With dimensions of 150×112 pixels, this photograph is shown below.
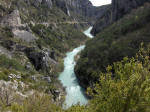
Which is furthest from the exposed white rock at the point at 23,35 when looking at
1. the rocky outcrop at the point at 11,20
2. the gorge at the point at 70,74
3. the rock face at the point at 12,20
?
the rock face at the point at 12,20

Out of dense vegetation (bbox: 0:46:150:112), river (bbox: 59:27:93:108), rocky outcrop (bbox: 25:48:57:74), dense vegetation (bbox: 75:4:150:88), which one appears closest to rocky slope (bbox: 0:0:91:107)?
rocky outcrop (bbox: 25:48:57:74)

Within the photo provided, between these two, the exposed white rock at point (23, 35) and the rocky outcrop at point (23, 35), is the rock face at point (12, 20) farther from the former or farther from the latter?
the rocky outcrop at point (23, 35)

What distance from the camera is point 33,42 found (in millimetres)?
59312

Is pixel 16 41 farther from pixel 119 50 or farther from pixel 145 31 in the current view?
pixel 145 31

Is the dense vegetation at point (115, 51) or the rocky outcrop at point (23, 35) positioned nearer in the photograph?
the dense vegetation at point (115, 51)

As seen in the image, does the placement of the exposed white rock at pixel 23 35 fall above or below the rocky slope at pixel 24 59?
above

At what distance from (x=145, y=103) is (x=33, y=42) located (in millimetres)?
57504

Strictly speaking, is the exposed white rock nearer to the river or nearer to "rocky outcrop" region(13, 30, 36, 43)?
"rocky outcrop" region(13, 30, 36, 43)

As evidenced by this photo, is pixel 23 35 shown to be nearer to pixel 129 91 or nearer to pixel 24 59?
pixel 24 59

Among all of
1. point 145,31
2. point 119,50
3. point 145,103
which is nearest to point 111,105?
point 145,103

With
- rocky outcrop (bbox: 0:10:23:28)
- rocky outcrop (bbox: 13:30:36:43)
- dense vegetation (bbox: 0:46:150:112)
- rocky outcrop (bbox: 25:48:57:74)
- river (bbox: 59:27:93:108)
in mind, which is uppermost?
rocky outcrop (bbox: 0:10:23:28)

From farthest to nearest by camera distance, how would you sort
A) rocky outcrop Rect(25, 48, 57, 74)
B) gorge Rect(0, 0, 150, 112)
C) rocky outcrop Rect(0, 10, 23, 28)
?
rocky outcrop Rect(0, 10, 23, 28)
rocky outcrop Rect(25, 48, 57, 74)
gorge Rect(0, 0, 150, 112)

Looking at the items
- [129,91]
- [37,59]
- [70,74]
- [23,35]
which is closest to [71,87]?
[70,74]

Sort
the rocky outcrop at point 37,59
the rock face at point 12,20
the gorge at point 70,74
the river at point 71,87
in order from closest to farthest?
the gorge at point 70,74 < the river at point 71,87 < the rocky outcrop at point 37,59 < the rock face at point 12,20
